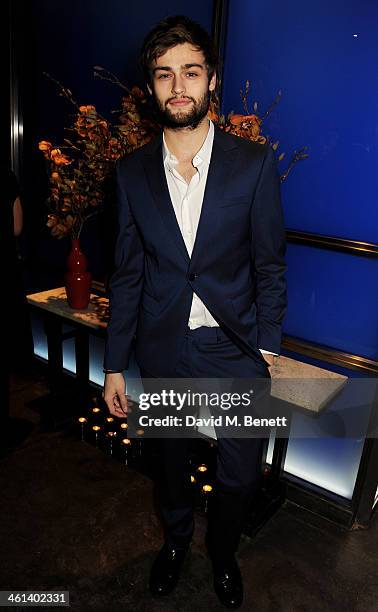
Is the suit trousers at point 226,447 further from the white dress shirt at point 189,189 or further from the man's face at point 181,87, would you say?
the man's face at point 181,87

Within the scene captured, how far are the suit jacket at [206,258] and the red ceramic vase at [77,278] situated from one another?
1150 millimetres

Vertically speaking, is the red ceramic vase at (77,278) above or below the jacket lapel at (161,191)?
below

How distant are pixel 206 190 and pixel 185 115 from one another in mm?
265

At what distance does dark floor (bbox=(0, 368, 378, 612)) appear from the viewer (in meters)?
2.29

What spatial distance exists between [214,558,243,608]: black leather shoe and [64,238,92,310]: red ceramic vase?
1.70 meters

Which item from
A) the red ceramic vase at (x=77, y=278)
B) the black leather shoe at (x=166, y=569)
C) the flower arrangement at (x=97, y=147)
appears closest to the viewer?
the black leather shoe at (x=166, y=569)

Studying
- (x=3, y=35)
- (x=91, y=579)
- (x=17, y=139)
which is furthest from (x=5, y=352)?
(x=3, y=35)

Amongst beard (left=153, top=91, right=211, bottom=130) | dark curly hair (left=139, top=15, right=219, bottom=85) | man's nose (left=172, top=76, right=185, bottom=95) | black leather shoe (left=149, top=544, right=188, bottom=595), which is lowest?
black leather shoe (left=149, top=544, right=188, bottom=595)

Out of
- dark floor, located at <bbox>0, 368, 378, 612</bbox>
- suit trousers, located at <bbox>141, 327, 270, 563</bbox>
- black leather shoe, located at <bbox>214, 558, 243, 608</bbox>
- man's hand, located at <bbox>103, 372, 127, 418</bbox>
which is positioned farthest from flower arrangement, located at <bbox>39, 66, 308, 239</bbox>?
black leather shoe, located at <bbox>214, 558, 243, 608</bbox>

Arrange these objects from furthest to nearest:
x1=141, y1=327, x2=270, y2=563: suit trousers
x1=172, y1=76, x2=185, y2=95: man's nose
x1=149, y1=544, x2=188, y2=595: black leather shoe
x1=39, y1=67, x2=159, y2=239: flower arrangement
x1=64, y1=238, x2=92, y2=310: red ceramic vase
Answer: x1=64, y1=238, x2=92, y2=310: red ceramic vase < x1=39, y1=67, x2=159, y2=239: flower arrangement < x1=149, y1=544, x2=188, y2=595: black leather shoe < x1=141, y1=327, x2=270, y2=563: suit trousers < x1=172, y1=76, x2=185, y2=95: man's nose

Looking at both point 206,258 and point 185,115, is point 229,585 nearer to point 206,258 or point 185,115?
point 206,258

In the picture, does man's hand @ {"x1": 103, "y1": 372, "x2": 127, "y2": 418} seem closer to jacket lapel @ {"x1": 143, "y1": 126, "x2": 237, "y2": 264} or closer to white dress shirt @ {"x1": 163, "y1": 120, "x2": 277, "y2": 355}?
white dress shirt @ {"x1": 163, "y1": 120, "x2": 277, "y2": 355}

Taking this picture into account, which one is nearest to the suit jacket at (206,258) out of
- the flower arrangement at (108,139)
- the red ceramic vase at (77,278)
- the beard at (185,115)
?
the beard at (185,115)

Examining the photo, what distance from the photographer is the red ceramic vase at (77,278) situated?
3197 mm
